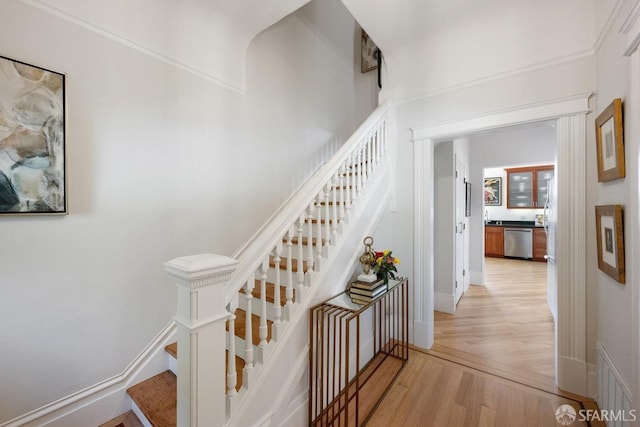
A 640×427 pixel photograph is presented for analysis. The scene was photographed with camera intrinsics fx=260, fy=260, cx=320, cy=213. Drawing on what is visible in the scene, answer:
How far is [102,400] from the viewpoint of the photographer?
5.16 ft

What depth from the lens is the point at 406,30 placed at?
2.31 metres

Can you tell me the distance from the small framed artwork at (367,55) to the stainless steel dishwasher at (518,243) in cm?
558

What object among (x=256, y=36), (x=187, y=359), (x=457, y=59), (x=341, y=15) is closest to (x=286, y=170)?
(x=256, y=36)

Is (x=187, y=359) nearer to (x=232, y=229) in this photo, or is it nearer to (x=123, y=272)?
(x=123, y=272)

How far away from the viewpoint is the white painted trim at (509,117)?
182 cm

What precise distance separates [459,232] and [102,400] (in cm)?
389

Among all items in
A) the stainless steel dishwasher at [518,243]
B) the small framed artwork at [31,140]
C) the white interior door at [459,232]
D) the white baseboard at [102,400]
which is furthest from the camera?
the stainless steel dishwasher at [518,243]

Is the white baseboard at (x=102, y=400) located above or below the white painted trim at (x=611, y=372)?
below

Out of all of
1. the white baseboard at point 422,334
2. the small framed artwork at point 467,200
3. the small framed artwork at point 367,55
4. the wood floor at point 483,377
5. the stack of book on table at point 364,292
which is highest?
the small framed artwork at point 367,55

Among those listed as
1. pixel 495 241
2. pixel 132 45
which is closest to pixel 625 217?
pixel 132 45

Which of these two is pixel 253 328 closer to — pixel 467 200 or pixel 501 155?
pixel 467 200

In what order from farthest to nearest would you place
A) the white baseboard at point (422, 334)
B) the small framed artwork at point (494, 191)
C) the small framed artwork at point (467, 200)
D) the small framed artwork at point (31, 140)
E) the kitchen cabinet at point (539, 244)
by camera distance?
the small framed artwork at point (494, 191) → the kitchen cabinet at point (539, 244) → the small framed artwork at point (467, 200) → the white baseboard at point (422, 334) → the small framed artwork at point (31, 140)

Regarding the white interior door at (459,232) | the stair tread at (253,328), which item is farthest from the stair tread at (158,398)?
the white interior door at (459,232)

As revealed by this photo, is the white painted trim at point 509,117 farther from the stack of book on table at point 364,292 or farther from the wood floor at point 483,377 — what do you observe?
the wood floor at point 483,377
